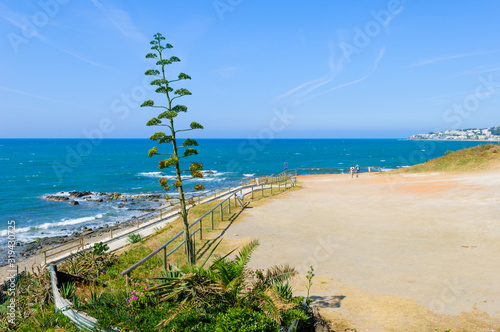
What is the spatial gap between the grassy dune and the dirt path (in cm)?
1185

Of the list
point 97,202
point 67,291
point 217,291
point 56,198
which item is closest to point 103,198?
point 97,202

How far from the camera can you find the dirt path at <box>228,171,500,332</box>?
6816 mm

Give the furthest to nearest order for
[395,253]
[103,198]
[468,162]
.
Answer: [103,198] < [468,162] < [395,253]

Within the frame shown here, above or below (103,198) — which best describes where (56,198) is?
above

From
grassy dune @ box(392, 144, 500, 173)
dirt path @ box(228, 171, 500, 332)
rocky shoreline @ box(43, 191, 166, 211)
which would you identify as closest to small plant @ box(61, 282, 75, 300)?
dirt path @ box(228, 171, 500, 332)

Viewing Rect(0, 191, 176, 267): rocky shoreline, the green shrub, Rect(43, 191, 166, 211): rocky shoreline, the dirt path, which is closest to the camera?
the green shrub

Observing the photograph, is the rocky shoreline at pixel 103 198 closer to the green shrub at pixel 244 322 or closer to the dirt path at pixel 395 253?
the dirt path at pixel 395 253

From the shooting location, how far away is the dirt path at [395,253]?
22.4 feet

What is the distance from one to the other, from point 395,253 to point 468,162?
2779 centimetres

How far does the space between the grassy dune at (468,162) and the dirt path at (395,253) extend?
1185cm

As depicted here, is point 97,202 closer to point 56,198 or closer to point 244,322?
A: point 56,198

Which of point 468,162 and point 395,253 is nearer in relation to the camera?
point 395,253

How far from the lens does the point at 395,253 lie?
34.9ft

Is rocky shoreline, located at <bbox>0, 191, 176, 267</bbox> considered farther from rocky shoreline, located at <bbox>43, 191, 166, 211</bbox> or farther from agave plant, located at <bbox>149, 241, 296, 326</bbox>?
agave plant, located at <bbox>149, 241, 296, 326</bbox>
